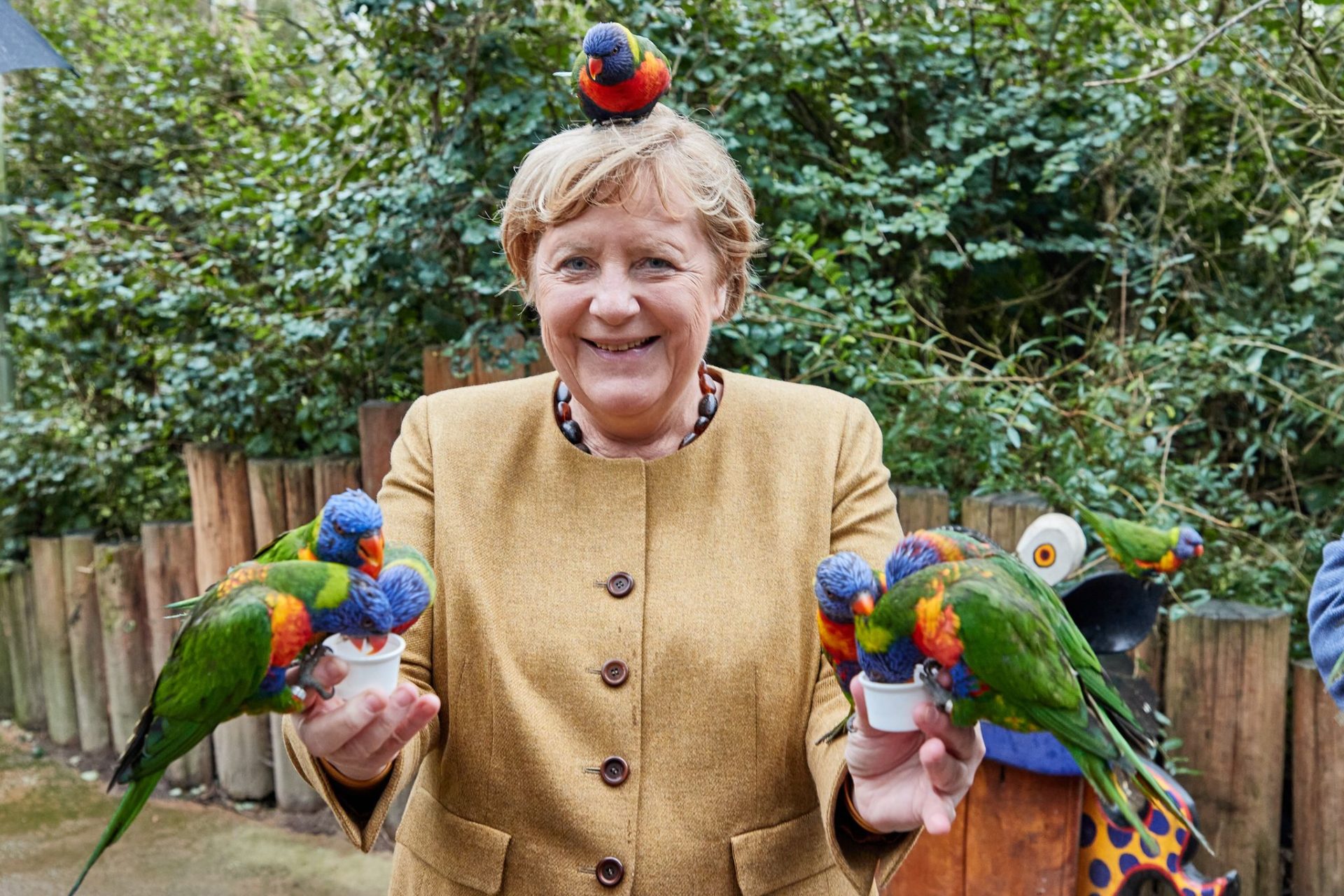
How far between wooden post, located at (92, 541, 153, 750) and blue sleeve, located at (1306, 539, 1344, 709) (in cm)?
433

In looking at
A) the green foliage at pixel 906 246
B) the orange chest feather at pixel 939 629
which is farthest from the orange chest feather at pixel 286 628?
the green foliage at pixel 906 246

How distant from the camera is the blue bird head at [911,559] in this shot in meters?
1.41

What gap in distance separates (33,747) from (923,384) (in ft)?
14.1

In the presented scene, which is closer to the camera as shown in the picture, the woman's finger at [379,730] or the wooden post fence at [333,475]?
the woman's finger at [379,730]

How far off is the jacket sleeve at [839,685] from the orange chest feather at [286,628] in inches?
29.5

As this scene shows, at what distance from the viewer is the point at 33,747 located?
200 inches

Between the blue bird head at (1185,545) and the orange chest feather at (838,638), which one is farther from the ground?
the orange chest feather at (838,638)

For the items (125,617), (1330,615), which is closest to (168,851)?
A: (125,617)

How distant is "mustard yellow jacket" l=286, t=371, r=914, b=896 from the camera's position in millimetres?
1741

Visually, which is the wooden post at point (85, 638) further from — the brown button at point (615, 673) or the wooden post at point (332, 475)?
the brown button at point (615, 673)

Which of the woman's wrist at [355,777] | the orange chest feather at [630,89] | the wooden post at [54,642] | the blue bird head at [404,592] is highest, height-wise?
the orange chest feather at [630,89]

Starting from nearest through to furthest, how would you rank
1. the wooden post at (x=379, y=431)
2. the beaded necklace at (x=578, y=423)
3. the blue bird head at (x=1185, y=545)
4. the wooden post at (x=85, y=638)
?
the beaded necklace at (x=578, y=423)
the blue bird head at (x=1185, y=545)
the wooden post at (x=379, y=431)
the wooden post at (x=85, y=638)

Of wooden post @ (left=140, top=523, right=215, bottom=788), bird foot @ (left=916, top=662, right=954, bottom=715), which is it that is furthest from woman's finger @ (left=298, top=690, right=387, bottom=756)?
wooden post @ (left=140, top=523, right=215, bottom=788)

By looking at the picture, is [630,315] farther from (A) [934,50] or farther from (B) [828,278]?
(A) [934,50]
